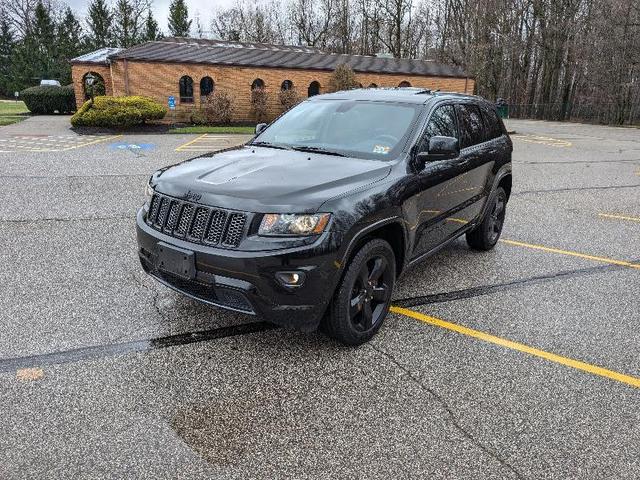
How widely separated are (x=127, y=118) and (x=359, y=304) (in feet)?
65.6

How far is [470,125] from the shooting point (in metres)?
5.20

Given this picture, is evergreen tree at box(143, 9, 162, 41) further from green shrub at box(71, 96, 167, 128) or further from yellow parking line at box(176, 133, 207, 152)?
yellow parking line at box(176, 133, 207, 152)

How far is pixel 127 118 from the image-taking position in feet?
68.7

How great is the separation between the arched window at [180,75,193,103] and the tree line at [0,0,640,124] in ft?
83.2

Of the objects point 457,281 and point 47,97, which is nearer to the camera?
point 457,281

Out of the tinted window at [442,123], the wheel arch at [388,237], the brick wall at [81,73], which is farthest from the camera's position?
the brick wall at [81,73]

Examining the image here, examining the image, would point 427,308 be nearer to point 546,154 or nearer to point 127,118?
point 546,154

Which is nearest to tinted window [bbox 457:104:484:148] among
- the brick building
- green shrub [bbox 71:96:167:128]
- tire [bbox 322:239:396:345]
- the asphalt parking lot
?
the asphalt parking lot

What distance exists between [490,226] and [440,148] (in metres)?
2.39

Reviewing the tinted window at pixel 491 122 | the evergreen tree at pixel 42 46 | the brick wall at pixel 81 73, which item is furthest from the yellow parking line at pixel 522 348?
the evergreen tree at pixel 42 46

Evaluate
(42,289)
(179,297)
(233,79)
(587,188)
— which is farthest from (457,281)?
(233,79)

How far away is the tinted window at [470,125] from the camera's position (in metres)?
5.01

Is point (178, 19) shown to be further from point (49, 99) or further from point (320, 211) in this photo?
point (320, 211)

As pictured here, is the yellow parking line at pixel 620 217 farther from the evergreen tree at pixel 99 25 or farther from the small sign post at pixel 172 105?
the evergreen tree at pixel 99 25
